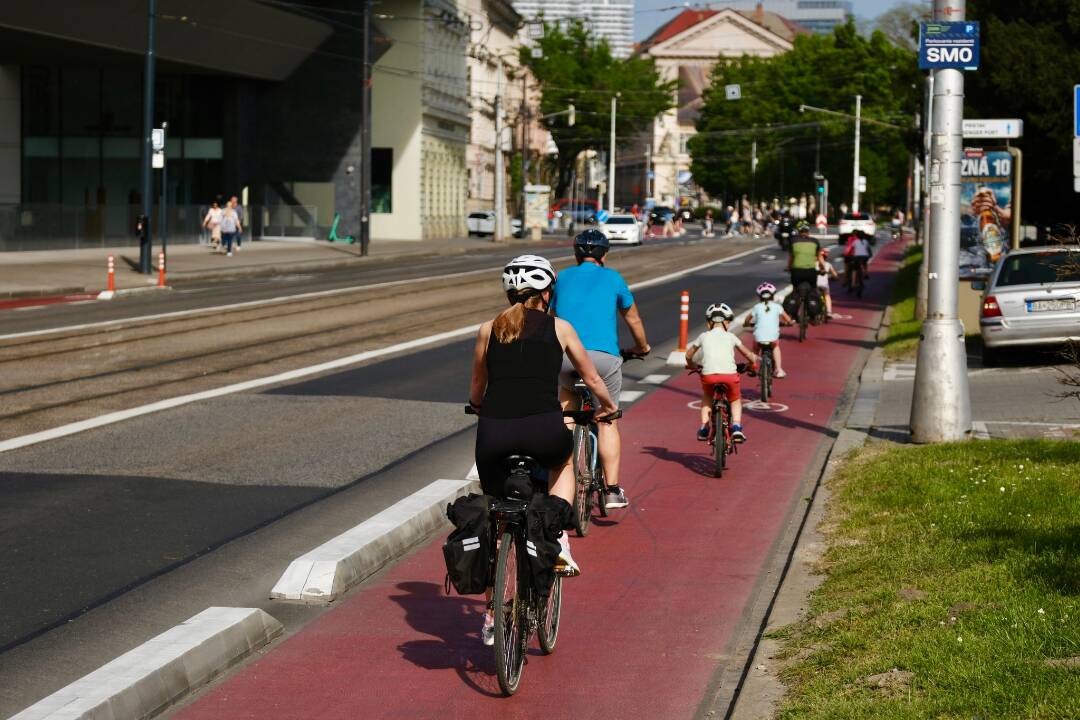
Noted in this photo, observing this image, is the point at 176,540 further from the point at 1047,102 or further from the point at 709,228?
the point at 709,228

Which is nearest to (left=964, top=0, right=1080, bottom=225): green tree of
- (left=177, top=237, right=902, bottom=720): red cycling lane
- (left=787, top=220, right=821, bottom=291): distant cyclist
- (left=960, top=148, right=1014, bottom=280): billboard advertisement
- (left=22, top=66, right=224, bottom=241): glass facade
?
(left=960, top=148, right=1014, bottom=280): billboard advertisement

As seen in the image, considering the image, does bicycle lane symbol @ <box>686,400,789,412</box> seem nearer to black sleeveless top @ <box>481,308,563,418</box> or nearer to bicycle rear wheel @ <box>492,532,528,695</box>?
black sleeveless top @ <box>481,308,563,418</box>

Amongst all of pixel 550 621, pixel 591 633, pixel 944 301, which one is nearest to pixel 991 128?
pixel 944 301

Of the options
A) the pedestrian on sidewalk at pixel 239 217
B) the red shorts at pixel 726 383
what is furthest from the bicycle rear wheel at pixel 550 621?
the pedestrian on sidewalk at pixel 239 217

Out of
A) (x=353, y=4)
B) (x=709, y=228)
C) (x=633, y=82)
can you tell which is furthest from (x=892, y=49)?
(x=353, y=4)

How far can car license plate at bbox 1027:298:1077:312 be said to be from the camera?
20.0 m

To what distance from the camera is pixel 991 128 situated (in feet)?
67.5

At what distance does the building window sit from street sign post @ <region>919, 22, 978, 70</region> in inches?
2434

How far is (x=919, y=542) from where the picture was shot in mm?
8758

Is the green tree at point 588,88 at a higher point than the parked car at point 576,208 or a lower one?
higher

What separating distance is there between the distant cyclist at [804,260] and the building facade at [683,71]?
133043 millimetres

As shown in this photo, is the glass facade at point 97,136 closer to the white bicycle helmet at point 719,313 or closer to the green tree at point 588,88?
the white bicycle helmet at point 719,313

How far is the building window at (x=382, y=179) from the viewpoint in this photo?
7394 cm

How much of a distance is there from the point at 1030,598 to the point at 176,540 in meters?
4.81
